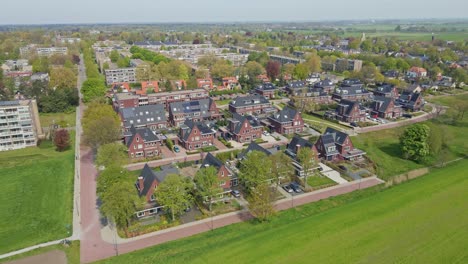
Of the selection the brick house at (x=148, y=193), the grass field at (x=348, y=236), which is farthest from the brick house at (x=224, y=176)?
the brick house at (x=148, y=193)

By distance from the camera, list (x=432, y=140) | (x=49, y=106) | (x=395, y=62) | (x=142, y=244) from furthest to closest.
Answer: (x=395, y=62)
(x=49, y=106)
(x=432, y=140)
(x=142, y=244)

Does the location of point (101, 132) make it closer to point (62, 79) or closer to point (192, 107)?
point (192, 107)

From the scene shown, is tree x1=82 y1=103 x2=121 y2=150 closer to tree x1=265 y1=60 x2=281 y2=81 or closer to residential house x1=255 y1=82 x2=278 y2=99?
residential house x1=255 y1=82 x2=278 y2=99

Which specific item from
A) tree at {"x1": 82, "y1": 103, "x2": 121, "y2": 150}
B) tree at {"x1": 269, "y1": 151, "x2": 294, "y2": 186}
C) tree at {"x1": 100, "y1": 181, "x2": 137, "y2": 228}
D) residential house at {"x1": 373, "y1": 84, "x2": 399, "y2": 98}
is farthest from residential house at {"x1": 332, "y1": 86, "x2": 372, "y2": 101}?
tree at {"x1": 100, "y1": 181, "x2": 137, "y2": 228}

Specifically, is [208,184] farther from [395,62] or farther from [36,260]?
[395,62]

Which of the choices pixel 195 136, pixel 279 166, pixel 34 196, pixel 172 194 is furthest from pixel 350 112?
pixel 34 196

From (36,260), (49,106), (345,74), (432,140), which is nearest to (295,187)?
(432,140)
